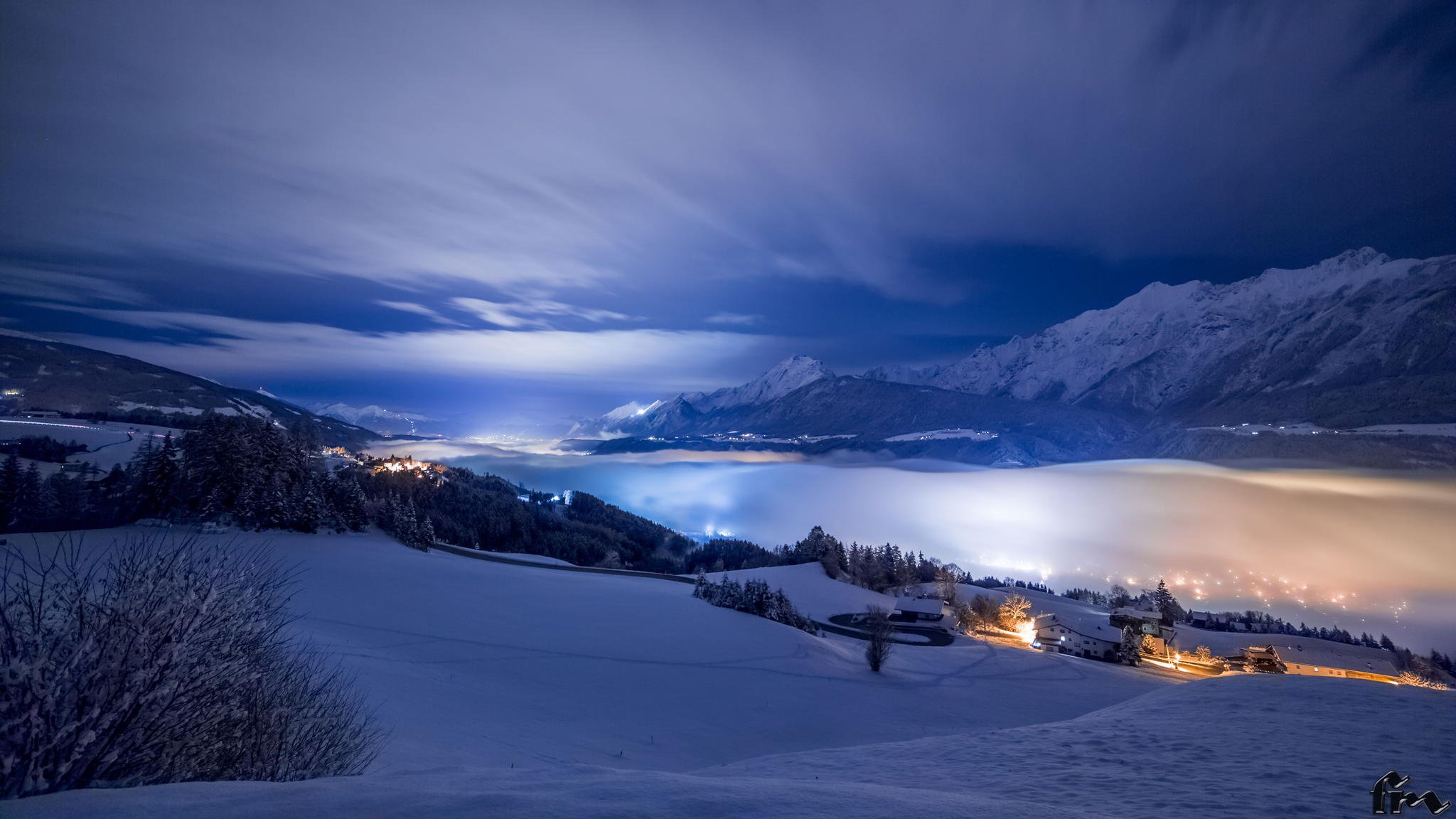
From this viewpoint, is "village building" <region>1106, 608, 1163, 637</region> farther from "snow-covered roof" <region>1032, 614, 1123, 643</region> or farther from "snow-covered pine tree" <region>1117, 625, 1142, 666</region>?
"snow-covered pine tree" <region>1117, 625, 1142, 666</region>

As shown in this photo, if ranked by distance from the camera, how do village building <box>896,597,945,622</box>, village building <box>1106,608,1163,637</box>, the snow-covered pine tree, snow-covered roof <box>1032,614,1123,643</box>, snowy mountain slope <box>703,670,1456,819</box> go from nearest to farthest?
snowy mountain slope <box>703,670,1456,819</box>, the snow-covered pine tree, snow-covered roof <box>1032,614,1123,643</box>, village building <box>1106,608,1163,637</box>, village building <box>896,597,945,622</box>

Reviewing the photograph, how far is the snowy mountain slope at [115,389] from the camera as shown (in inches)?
3179

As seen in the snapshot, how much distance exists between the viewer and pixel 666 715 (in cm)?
1917

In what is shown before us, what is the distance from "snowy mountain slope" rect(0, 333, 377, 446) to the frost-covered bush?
58504 mm

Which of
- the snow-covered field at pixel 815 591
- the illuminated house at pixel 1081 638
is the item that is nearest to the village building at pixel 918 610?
the snow-covered field at pixel 815 591

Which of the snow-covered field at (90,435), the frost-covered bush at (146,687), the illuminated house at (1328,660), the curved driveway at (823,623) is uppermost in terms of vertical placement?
the frost-covered bush at (146,687)

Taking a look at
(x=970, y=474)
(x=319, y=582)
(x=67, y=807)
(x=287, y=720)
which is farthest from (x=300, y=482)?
(x=970, y=474)

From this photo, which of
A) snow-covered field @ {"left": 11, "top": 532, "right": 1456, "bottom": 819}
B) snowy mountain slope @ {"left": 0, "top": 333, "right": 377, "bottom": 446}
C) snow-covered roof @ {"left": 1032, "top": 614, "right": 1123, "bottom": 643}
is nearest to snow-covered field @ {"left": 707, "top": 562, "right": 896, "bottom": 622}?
snow-covered roof @ {"left": 1032, "top": 614, "right": 1123, "bottom": 643}

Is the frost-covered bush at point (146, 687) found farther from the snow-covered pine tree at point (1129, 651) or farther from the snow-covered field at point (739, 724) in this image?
the snow-covered pine tree at point (1129, 651)

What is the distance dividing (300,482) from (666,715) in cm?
4002

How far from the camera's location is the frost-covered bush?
15.3ft

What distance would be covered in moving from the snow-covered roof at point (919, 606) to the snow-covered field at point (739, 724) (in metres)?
16.1

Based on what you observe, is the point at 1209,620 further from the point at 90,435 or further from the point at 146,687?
the point at 90,435

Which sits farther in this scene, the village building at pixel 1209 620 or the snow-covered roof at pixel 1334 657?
the village building at pixel 1209 620
